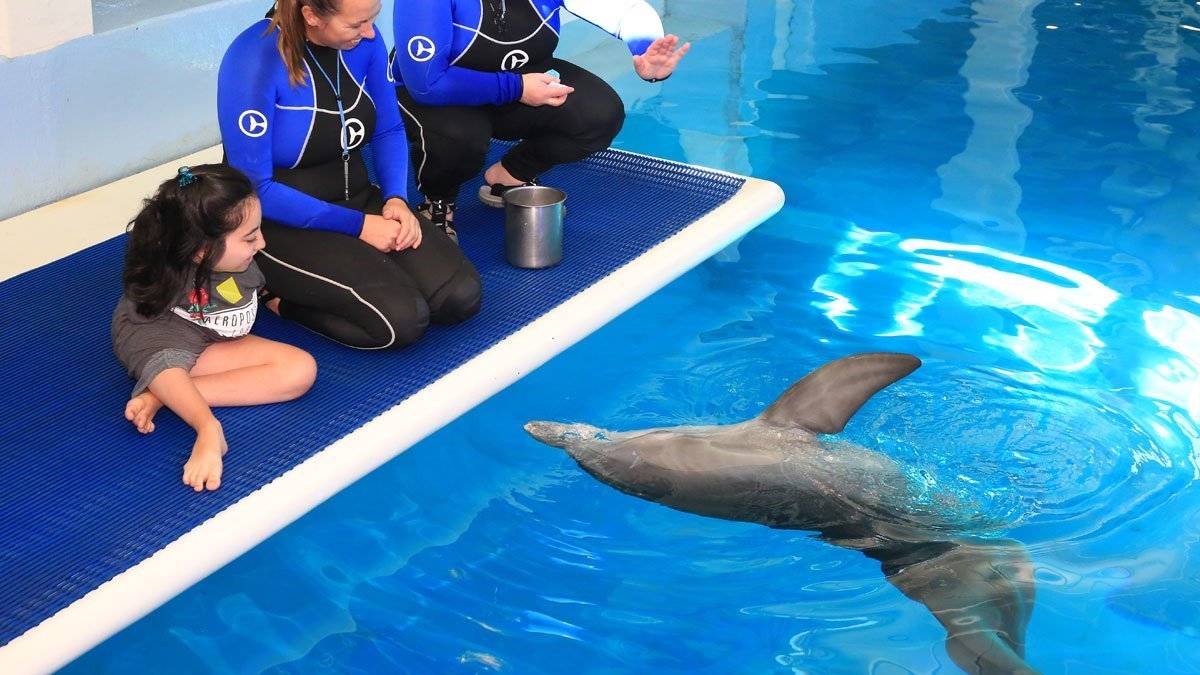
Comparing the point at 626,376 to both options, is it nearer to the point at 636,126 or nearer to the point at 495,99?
the point at 495,99

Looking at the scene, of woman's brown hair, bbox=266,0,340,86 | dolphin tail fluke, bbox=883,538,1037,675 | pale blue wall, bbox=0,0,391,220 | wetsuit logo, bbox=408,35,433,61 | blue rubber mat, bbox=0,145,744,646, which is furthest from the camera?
pale blue wall, bbox=0,0,391,220

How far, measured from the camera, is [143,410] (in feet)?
9.04

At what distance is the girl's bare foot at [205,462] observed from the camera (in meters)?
2.57

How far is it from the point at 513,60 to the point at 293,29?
1.03 meters

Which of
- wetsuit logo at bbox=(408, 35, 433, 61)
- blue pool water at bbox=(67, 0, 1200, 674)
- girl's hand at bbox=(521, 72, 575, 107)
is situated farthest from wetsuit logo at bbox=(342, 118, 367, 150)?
blue pool water at bbox=(67, 0, 1200, 674)

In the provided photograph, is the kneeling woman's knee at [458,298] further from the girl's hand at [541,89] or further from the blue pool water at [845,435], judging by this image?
the girl's hand at [541,89]

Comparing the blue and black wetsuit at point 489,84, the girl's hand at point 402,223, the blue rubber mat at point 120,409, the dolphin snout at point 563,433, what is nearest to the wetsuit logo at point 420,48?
the blue and black wetsuit at point 489,84

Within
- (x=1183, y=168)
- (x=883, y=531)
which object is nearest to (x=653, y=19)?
(x=883, y=531)

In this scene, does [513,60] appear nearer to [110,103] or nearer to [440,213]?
[440,213]

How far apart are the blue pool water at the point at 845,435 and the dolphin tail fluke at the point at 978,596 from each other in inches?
5.2

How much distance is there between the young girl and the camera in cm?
265

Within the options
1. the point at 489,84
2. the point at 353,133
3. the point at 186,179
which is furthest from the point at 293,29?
the point at 489,84

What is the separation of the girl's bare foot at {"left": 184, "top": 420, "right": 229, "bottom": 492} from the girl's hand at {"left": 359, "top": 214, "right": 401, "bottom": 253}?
78 cm

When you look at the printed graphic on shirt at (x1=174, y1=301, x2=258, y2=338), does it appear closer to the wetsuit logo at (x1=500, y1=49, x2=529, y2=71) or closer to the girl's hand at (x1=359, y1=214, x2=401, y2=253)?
the girl's hand at (x1=359, y1=214, x2=401, y2=253)
